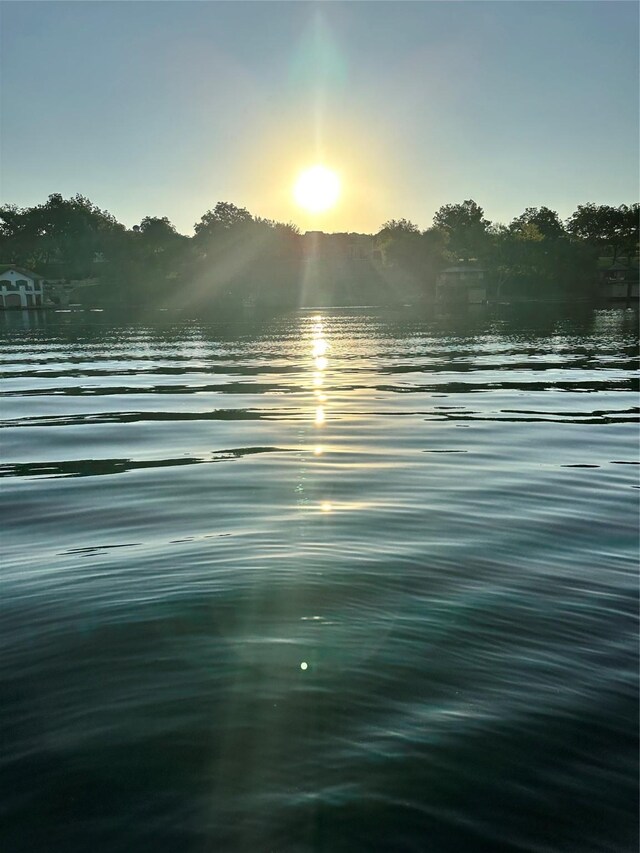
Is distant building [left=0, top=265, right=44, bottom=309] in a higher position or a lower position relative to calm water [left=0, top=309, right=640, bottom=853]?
higher

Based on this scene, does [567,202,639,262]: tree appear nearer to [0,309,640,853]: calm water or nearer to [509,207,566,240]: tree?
[509,207,566,240]: tree

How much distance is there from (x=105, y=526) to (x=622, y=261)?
172339 mm

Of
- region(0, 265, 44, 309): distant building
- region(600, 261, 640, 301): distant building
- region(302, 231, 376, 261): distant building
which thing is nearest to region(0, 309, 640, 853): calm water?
region(0, 265, 44, 309): distant building

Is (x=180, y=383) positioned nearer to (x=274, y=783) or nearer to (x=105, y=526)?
(x=105, y=526)

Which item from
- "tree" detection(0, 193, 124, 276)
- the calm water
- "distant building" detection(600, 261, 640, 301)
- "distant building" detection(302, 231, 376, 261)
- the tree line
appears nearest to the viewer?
the calm water

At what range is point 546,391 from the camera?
22.1m

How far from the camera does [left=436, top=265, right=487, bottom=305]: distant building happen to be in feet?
456

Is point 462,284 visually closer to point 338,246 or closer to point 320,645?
point 338,246

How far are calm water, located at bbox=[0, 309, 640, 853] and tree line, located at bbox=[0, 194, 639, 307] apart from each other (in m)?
115

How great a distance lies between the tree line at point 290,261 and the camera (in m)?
138

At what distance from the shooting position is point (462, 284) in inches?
5645

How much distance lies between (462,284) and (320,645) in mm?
142903

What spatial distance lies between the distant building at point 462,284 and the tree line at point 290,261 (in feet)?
13.3

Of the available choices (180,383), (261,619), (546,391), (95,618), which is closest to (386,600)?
(261,619)
